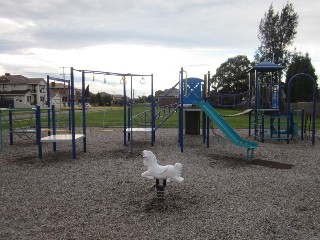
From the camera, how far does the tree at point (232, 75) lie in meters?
60.8

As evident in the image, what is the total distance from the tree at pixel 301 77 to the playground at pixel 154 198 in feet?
102

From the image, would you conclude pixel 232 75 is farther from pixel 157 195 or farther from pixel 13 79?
pixel 157 195

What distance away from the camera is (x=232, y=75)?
62.5 meters

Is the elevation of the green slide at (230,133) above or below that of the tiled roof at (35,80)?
below

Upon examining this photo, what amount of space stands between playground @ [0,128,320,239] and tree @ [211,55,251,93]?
5390 cm

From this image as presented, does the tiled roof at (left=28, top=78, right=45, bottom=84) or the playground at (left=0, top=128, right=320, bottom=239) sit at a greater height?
the tiled roof at (left=28, top=78, right=45, bottom=84)

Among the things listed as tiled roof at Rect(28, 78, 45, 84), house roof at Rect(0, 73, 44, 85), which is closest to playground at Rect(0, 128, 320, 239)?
tiled roof at Rect(28, 78, 45, 84)

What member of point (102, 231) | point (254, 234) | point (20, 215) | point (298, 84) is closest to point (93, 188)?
point (20, 215)

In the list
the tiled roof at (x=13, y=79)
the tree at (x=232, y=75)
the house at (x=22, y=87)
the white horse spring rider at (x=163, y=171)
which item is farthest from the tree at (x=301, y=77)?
the tiled roof at (x=13, y=79)

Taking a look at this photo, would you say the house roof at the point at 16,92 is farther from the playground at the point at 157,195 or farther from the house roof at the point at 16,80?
the playground at the point at 157,195

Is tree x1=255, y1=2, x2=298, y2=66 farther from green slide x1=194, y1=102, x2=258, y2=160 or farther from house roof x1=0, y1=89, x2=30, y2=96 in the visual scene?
house roof x1=0, y1=89, x2=30, y2=96

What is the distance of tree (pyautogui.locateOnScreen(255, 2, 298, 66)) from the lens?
3553 centimetres

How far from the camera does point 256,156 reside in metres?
8.84

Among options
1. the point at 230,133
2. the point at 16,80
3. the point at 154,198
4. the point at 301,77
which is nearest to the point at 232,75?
the point at 301,77
